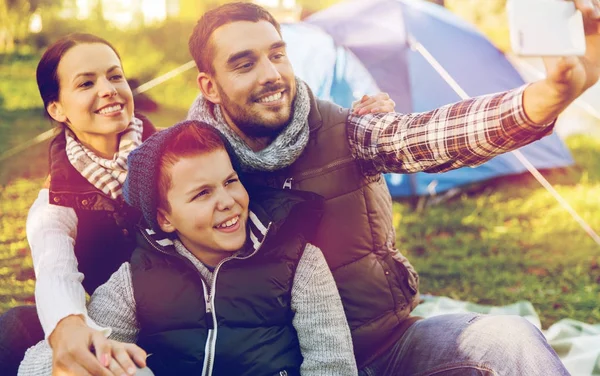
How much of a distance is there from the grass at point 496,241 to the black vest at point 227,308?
2.02 metres

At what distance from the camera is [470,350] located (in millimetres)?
1934

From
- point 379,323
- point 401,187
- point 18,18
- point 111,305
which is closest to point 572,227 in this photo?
point 401,187

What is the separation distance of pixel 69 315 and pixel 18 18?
8100 millimetres

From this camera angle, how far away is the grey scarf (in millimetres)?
2156

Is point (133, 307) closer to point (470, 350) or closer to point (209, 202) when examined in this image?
point (209, 202)

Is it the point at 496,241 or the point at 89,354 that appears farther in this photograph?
the point at 496,241

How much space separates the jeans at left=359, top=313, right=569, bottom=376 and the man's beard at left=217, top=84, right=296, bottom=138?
29.6 inches

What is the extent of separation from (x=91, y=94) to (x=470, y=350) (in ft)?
4.86

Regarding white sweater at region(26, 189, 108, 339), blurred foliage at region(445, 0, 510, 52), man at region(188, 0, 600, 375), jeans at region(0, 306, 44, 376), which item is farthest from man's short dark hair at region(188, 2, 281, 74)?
blurred foliage at region(445, 0, 510, 52)

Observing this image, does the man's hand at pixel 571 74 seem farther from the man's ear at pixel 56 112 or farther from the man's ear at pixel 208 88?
the man's ear at pixel 56 112

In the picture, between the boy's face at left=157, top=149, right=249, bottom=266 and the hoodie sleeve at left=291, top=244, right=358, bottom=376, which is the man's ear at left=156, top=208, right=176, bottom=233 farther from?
the hoodie sleeve at left=291, top=244, right=358, bottom=376

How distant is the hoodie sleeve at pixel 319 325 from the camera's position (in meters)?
1.95

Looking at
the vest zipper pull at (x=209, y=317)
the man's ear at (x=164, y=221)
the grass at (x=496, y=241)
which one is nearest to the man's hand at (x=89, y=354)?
the vest zipper pull at (x=209, y=317)

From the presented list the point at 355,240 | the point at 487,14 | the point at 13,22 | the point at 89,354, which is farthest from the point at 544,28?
the point at 487,14
